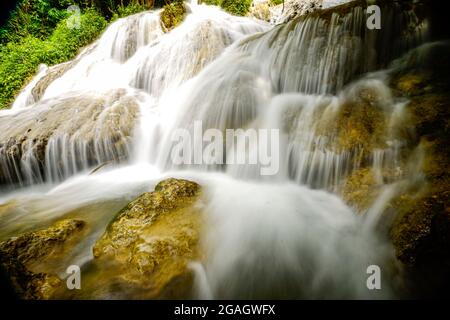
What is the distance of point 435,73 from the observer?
3.56 metres

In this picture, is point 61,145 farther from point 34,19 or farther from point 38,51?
point 34,19

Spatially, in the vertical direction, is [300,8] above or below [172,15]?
below

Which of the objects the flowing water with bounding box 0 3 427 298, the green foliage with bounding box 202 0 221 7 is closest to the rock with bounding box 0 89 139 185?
the flowing water with bounding box 0 3 427 298

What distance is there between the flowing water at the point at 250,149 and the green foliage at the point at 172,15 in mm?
3155

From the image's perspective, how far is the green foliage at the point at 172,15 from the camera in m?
10.4

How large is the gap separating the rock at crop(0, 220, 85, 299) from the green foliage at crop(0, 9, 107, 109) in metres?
10.2

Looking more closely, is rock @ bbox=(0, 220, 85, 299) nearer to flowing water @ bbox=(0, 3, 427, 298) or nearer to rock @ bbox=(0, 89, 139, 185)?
flowing water @ bbox=(0, 3, 427, 298)

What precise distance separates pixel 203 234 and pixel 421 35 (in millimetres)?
4691

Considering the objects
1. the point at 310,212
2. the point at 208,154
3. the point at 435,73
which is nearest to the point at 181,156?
the point at 208,154

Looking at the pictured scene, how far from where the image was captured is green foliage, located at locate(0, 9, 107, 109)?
1074 cm

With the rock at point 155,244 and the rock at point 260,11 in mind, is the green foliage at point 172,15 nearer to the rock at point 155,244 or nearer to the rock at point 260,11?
the rock at point 260,11

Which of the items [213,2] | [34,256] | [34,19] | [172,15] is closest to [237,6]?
[213,2]

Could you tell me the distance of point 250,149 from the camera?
14.4 feet

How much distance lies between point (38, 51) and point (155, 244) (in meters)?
14.0
